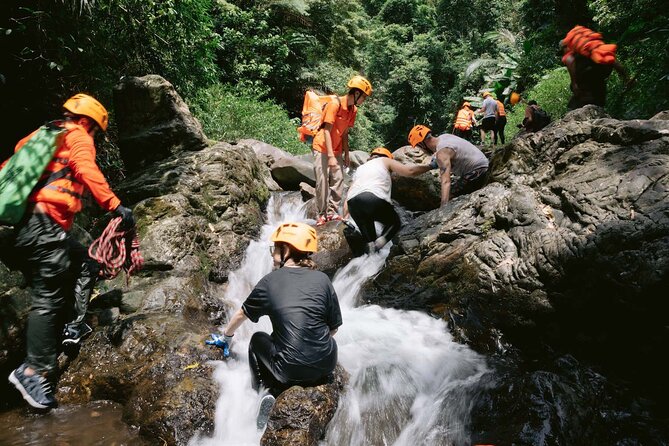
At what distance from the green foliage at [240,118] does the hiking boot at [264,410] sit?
1039 cm

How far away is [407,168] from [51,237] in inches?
185

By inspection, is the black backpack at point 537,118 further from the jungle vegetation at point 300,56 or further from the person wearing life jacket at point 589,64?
the jungle vegetation at point 300,56

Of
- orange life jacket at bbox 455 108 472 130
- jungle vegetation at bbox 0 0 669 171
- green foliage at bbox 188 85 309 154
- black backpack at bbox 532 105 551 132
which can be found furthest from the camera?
orange life jacket at bbox 455 108 472 130

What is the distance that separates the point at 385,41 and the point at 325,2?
16.3 feet

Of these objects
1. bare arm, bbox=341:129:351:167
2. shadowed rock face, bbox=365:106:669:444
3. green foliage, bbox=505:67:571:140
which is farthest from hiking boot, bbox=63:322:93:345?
green foliage, bbox=505:67:571:140

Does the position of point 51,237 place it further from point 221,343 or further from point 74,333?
point 221,343

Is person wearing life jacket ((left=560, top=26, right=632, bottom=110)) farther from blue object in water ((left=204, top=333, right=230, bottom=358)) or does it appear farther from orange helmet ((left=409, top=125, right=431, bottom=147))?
blue object in water ((left=204, top=333, right=230, bottom=358))

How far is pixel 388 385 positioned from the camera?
3.97m

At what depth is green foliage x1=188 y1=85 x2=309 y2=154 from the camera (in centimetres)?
1259

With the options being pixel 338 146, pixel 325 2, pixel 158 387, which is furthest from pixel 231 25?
pixel 158 387

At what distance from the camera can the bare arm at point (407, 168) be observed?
634cm

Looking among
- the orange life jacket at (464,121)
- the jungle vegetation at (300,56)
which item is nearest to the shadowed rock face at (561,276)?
the jungle vegetation at (300,56)

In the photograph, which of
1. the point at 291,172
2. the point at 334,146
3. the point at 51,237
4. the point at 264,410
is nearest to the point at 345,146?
the point at 334,146

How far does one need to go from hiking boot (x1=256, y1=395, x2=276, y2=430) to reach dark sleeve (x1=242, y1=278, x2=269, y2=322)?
2.22ft
